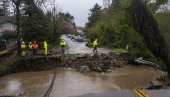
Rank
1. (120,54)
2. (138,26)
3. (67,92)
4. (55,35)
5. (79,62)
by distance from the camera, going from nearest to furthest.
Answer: (138,26)
(67,92)
(79,62)
(120,54)
(55,35)

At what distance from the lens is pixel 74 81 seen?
25391 millimetres

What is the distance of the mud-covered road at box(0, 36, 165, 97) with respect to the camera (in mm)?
21095

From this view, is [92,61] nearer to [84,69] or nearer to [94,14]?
[84,69]

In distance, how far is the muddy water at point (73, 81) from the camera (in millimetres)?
21172

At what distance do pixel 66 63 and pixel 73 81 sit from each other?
792 cm

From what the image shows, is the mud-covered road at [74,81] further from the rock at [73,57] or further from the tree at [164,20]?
the tree at [164,20]

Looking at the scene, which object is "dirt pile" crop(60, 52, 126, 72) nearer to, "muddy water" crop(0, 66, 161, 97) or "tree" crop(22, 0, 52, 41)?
"muddy water" crop(0, 66, 161, 97)

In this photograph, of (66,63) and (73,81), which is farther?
(66,63)

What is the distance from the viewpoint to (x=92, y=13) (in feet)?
352

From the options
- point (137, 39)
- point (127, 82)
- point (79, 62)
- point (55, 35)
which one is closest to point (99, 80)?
point (127, 82)

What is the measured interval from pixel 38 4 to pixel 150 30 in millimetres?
29540

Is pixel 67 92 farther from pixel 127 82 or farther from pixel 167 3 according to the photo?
pixel 167 3

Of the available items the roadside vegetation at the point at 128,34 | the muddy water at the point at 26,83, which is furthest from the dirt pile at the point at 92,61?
the roadside vegetation at the point at 128,34

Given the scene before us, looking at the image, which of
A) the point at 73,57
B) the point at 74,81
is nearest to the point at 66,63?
the point at 73,57
